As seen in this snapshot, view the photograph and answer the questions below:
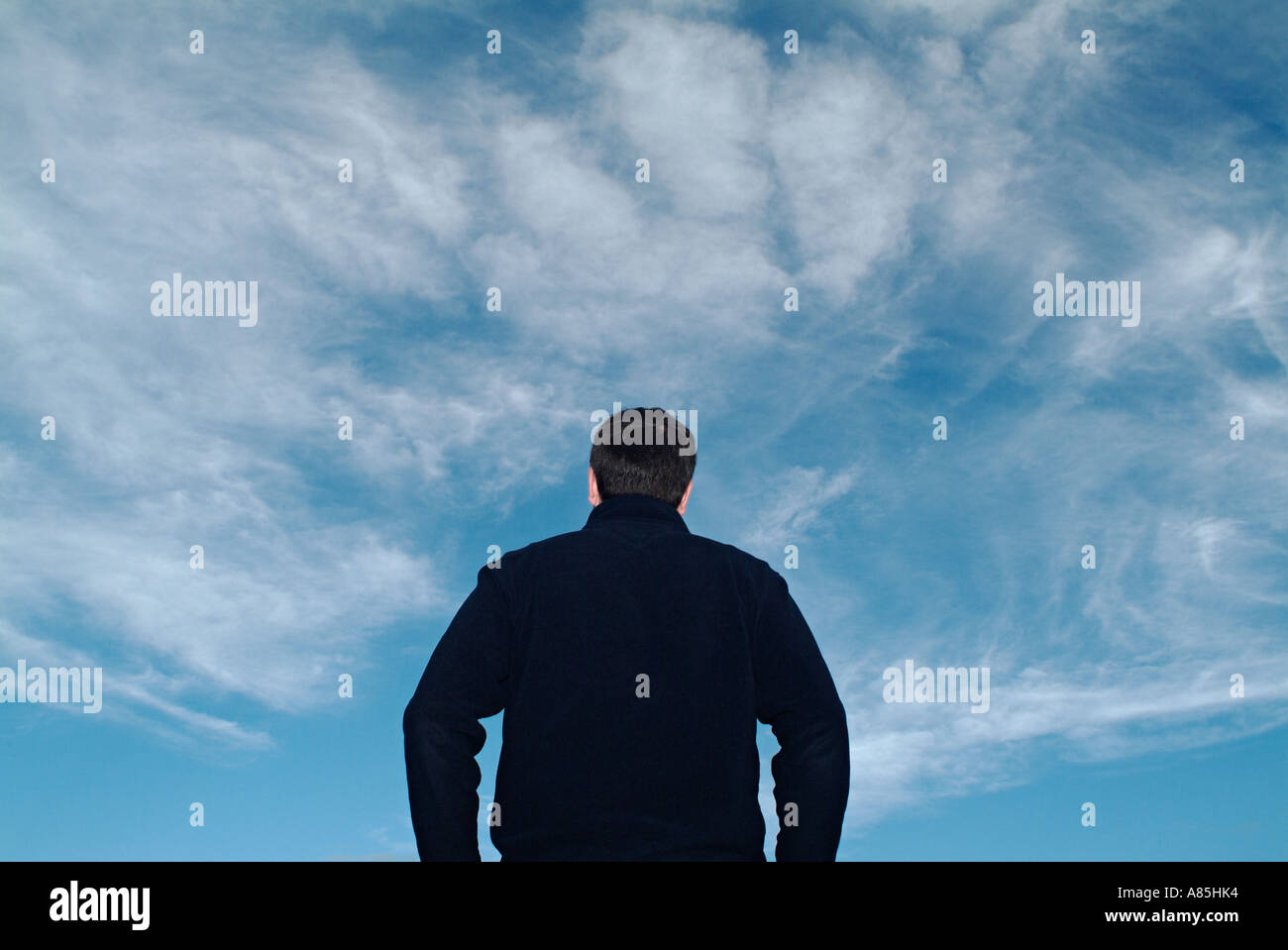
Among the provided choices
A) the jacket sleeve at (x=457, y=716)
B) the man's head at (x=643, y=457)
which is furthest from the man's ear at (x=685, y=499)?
the jacket sleeve at (x=457, y=716)

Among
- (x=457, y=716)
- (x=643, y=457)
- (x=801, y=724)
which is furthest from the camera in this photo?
(x=643, y=457)

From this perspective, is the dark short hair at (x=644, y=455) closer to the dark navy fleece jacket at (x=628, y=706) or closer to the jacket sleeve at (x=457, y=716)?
the dark navy fleece jacket at (x=628, y=706)

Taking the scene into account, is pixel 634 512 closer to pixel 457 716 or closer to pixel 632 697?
pixel 632 697

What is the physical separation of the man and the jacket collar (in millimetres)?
11

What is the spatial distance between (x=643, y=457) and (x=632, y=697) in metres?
1.48

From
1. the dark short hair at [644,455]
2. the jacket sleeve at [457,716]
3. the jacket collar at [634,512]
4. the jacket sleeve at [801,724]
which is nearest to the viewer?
the jacket sleeve at [457,716]

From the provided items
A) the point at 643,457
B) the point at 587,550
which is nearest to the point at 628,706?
the point at 587,550

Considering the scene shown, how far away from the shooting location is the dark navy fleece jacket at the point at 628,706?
4766 millimetres

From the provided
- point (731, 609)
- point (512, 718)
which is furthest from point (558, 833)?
point (731, 609)

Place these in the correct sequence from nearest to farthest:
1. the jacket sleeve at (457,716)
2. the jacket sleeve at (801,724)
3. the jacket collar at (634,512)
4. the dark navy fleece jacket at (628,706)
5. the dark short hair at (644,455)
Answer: the dark navy fleece jacket at (628,706)
the jacket sleeve at (457,716)
the jacket sleeve at (801,724)
the jacket collar at (634,512)
the dark short hair at (644,455)

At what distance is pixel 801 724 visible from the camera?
5543 mm

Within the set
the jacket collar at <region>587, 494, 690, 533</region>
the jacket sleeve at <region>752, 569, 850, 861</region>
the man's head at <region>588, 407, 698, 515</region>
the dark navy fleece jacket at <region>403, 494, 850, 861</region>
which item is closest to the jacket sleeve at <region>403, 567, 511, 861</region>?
the dark navy fleece jacket at <region>403, 494, 850, 861</region>

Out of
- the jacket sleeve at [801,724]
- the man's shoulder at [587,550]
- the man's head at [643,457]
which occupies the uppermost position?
the man's head at [643,457]
